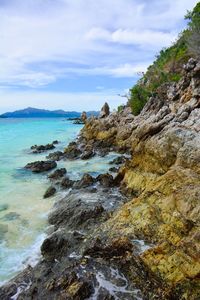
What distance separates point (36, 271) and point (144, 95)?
38.5 meters

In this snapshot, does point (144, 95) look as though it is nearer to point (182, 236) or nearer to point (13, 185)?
point (13, 185)

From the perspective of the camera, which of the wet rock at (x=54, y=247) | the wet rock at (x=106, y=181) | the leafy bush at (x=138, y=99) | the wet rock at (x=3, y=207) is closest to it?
the wet rock at (x=54, y=247)

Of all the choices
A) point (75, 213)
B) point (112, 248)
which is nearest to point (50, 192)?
point (75, 213)

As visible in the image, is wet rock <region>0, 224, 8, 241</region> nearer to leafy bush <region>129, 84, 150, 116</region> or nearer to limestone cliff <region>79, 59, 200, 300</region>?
limestone cliff <region>79, 59, 200, 300</region>

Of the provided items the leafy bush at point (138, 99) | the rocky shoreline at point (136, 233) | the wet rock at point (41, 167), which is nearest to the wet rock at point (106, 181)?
the rocky shoreline at point (136, 233)

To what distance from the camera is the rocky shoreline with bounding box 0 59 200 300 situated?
9.11 metres

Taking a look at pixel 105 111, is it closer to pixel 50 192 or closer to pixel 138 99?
pixel 138 99

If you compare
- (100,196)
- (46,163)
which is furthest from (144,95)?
(100,196)

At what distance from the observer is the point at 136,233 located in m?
11.6

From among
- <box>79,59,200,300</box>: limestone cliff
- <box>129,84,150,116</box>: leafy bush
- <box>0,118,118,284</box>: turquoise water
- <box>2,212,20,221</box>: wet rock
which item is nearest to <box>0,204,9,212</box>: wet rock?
<box>0,118,118,284</box>: turquoise water

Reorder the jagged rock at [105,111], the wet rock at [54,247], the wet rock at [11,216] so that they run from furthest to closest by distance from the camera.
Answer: the jagged rock at [105,111]
the wet rock at [11,216]
the wet rock at [54,247]

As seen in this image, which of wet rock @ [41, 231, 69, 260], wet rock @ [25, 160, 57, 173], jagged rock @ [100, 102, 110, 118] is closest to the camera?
wet rock @ [41, 231, 69, 260]

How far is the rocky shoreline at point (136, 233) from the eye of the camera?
9109 millimetres

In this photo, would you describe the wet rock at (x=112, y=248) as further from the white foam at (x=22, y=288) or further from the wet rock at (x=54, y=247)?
the white foam at (x=22, y=288)
